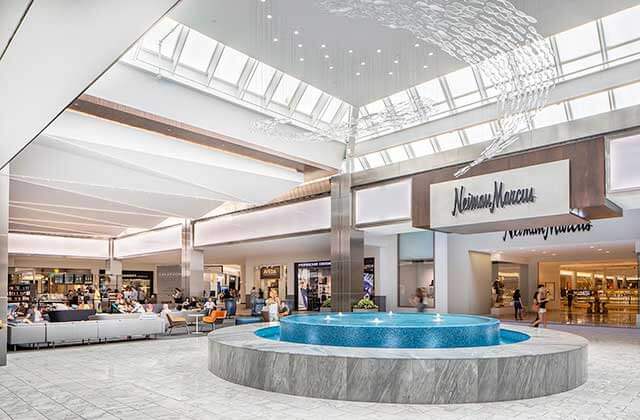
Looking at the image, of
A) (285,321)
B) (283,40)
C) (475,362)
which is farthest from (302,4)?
(475,362)

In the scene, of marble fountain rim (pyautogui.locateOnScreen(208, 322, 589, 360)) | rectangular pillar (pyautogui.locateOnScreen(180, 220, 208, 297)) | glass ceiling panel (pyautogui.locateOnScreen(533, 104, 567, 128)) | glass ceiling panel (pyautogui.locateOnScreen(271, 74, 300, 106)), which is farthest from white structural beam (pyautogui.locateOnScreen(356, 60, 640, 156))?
rectangular pillar (pyautogui.locateOnScreen(180, 220, 208, 297))

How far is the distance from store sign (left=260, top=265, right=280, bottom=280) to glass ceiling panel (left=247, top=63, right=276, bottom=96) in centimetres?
1683

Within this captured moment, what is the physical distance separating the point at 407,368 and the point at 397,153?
41.6 feet

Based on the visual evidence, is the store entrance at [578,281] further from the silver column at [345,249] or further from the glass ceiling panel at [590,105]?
the silver column at [345,249]

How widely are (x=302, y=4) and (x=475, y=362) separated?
6.76 m

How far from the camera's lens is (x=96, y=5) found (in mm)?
3840

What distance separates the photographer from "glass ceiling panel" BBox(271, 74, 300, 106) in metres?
14.3

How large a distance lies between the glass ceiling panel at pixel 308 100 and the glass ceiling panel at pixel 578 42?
20.9 ft

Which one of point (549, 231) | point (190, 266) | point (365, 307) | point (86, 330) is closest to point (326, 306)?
point (365, 307)

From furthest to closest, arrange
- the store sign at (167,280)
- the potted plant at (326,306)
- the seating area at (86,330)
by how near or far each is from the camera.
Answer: the store sign at (167,280) < the potted plant at (326,306) < the seating area at (86,330)

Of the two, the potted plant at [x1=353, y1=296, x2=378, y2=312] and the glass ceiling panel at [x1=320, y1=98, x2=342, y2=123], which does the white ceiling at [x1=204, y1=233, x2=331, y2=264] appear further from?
the glass ceiling panel at [x1=320, y1=98, x2=342, y2=123]

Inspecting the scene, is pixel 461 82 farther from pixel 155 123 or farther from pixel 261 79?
pixel 155 123

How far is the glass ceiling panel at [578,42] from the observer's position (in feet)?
37.8

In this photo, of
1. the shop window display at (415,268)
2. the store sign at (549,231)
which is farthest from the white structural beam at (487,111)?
the shop window display at (415,268)
